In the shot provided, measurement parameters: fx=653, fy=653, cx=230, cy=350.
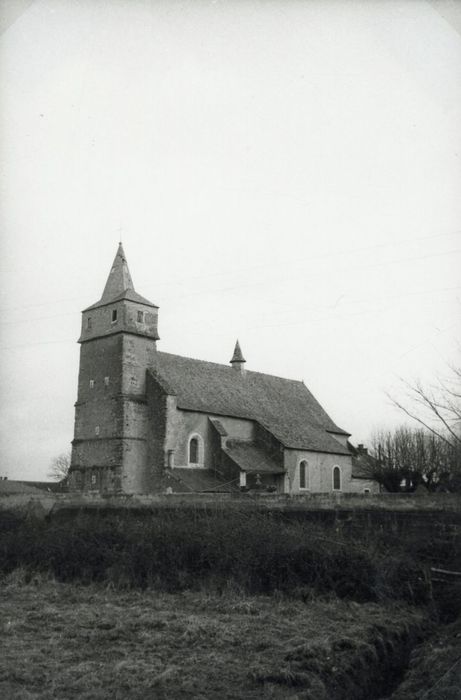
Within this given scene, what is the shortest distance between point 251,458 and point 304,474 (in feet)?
14.8

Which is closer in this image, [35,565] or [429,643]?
[429,643]

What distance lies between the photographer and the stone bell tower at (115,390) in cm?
3525

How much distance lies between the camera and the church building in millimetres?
35281

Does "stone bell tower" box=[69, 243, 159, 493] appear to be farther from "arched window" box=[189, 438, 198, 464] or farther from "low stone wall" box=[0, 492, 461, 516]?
"low stone wall" box=[0, 492, 461, 516]

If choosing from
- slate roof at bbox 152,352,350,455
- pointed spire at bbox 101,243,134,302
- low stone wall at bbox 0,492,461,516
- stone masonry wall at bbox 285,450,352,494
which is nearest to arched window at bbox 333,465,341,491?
stone masonry wall at bbox 285,450,352,494

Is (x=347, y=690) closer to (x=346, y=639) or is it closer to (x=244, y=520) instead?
(x=346, y=639)

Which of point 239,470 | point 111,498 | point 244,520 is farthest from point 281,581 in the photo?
point 239,470

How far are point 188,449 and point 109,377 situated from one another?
6.02 m

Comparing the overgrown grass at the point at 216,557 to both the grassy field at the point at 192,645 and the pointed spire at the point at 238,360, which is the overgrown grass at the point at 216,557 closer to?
the grassy field at the point at 192,645

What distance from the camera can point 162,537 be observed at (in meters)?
19.7

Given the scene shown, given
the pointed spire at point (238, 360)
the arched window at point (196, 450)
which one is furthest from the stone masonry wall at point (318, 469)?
the pointed spire at point (238, 360)

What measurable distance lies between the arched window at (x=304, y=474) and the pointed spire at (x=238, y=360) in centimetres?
825

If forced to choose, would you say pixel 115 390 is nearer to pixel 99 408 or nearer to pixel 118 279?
pixel 99 408

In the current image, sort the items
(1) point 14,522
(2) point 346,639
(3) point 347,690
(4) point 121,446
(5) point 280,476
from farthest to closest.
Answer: (5) point 280,476
(4) point 121,446
(1) point 14,522
(2) point 346,639
(3) point 347,690
